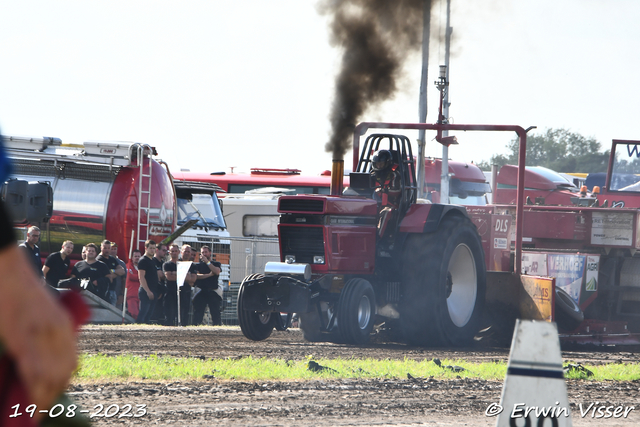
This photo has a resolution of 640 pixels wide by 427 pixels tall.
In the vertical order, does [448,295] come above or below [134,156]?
below

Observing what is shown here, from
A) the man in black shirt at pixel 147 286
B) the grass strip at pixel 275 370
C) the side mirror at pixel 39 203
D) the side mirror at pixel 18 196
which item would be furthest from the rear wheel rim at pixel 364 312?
the man in black shirt at pixel 147 286

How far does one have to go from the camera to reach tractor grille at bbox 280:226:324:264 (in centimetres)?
987

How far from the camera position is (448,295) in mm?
10453

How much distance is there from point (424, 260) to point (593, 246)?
3.88 meters

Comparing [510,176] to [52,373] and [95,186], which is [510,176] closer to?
[95,186]

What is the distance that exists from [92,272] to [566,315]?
7180mm

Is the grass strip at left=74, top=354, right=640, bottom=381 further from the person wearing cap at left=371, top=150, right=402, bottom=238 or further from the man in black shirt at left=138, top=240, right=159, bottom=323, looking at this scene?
the man in black shirt at left=138, top=240, right=159, bottom=323

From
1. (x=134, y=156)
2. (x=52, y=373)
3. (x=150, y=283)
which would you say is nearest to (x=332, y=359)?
(x=150, y=283)

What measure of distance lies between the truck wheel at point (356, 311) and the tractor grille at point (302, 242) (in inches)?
27.4

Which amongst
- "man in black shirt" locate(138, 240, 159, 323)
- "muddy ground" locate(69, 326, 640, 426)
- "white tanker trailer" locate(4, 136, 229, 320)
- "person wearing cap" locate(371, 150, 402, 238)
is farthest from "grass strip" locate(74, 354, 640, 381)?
"white tanker trailer" locate(4, 136, 229, 320)

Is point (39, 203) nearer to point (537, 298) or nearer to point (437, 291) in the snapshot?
point (437, 291)

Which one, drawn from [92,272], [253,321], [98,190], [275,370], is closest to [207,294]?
[92,272]

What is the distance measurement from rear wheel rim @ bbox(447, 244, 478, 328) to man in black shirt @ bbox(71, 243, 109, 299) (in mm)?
5646

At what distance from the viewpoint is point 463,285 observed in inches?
429
